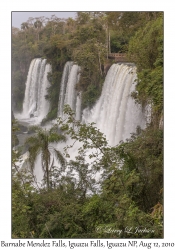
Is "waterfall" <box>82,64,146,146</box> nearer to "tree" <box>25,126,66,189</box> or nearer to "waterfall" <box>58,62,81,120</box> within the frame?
"waterfall" <box>58,62,81,120</box>

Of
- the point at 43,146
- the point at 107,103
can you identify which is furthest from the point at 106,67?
the point at 43,146

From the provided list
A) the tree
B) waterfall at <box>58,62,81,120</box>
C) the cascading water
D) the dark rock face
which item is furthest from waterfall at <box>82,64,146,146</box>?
the tree

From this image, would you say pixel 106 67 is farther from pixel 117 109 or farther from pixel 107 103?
pixel 117 109

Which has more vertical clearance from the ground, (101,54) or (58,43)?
(58,43)

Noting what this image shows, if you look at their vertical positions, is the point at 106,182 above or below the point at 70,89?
below

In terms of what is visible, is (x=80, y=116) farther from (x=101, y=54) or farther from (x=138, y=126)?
(x=138, y=126)

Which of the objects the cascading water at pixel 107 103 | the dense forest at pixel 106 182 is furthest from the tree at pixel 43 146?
the cascading water at pixel 107 103

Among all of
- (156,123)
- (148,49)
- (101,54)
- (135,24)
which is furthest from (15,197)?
(101,54)
